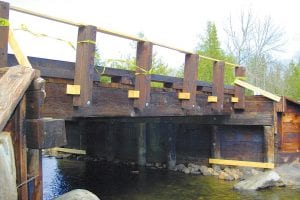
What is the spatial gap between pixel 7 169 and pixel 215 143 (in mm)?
12522

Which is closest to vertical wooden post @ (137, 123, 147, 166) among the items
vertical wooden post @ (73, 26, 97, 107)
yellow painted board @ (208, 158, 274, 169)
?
yellow painted board @ (208, 158, 274, 169)

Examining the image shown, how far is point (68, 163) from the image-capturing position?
18.3 meters

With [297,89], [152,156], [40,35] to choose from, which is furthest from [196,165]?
[297,89]

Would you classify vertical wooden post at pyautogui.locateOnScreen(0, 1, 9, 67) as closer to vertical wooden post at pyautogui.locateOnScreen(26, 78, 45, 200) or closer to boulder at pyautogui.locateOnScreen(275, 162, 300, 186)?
vertical wooden post at pyautogui.locateOnScreen(26, 78, 45, 200)

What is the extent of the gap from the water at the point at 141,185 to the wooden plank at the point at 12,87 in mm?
7712

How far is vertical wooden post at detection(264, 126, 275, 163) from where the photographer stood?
1414 centimetres

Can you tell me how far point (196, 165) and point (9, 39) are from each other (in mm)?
11337

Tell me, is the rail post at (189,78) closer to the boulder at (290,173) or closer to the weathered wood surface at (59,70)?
the weathered wood surface at (59,70)

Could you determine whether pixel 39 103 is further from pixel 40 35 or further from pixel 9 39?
pixel 40 35

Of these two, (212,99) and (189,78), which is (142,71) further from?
(212,99)

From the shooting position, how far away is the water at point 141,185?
11.3m

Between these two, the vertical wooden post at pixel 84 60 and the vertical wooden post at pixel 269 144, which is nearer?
the vertical wooden post at pixel 84 60

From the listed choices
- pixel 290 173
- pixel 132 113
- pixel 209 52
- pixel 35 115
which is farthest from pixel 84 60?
pixel 209 52

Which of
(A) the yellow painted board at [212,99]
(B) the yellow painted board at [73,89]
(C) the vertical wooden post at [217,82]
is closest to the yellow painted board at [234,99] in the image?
(C) the vertical wooden post at [217,82]
